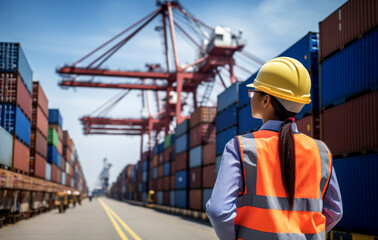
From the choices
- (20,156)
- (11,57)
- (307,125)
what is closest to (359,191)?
(307,125)

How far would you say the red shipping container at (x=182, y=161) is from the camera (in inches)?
1441

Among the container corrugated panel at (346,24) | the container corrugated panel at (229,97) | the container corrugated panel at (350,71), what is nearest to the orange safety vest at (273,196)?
the container corrugated panel at (350,71)

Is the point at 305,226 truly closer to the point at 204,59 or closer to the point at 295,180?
the point at 295,180

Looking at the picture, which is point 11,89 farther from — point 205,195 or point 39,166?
point 205,195

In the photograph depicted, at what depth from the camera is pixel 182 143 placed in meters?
38.6

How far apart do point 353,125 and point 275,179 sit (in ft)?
33.6

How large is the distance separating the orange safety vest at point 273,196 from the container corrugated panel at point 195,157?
29.5 metres

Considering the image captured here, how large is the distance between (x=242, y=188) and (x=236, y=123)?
21.3m

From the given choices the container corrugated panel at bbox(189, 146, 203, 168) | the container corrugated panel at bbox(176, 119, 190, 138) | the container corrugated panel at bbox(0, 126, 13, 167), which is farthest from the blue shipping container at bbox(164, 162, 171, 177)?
the container corrugated panel at bbox(0, 126, 13, 167)

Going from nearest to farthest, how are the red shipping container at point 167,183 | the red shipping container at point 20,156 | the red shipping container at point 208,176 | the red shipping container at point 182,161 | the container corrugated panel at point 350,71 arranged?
the container corrugated panel at point 350,71, the red shipping container at point 20,156, the red shipping container at point 208,176, the red shipping container at point 182,161, the red shipping container at point 167,183

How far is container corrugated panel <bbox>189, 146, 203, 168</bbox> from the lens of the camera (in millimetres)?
31984

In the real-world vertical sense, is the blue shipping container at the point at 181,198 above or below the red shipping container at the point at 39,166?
below

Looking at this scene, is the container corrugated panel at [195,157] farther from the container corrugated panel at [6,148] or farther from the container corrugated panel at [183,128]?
the container corrugated panel at [6,148]

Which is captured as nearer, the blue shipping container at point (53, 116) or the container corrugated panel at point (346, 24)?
the container corrugated panel at point (346, 24)
